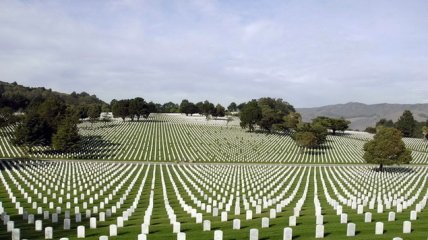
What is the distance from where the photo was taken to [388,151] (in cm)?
5741

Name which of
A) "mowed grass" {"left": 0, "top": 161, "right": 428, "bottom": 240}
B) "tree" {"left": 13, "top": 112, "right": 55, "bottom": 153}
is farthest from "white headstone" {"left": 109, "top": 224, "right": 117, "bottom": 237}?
"tree" {"left": 13, "top": 112, "right": 55, "bottom": 153}

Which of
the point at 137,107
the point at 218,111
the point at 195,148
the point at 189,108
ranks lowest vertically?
the point at 195,148

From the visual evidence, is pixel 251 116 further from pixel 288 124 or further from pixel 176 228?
pixel 176 228

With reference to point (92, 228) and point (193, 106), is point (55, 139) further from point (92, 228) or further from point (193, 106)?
point (193, 106)

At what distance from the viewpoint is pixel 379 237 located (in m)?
14.6

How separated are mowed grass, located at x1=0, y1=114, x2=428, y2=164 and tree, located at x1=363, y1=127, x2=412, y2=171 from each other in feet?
53.9

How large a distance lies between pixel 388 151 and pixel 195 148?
3832 cm

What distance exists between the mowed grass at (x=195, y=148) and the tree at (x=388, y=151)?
53.9ft

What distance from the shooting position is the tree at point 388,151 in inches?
2266

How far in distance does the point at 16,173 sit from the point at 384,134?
43872 mm

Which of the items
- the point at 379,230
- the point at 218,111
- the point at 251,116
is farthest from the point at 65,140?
the point at 218,111

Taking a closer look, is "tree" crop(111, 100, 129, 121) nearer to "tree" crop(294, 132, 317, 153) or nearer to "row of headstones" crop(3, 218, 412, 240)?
"tree" crop(294, 132, 317, 153)

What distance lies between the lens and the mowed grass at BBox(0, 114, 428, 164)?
74625 millimetres

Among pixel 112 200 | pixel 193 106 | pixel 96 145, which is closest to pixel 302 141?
pixel 96 145
